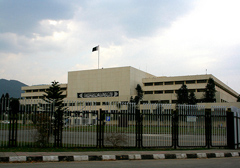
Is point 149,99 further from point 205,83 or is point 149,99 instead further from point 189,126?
point 189,126

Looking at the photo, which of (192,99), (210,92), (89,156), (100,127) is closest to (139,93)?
(192,99)

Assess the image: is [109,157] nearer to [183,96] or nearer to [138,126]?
[138,126]

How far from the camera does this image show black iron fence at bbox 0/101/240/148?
12820 mm

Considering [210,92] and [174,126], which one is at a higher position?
[210,92]

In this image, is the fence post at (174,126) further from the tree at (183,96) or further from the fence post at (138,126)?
the tree at (183,96)

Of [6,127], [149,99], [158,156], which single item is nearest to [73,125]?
[6,127]

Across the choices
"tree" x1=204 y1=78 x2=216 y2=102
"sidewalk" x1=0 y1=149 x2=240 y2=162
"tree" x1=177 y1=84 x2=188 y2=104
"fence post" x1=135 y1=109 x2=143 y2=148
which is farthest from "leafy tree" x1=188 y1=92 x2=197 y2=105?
"fence post" x1=135 y1=109 x2=143 y2=148

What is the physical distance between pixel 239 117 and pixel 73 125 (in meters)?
8.80

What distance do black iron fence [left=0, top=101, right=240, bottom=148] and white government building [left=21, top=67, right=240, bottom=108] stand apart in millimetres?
58290

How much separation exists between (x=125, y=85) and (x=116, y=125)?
65579mm

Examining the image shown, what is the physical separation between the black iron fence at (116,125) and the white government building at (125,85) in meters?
58.3

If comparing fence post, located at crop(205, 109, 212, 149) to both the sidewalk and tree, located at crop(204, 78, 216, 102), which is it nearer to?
the sidewalk

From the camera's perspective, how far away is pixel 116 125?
1327 cm

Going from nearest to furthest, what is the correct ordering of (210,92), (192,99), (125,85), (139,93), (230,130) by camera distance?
(230,130) < (210,92) < (192,99) < (139,93) < (125,85)
